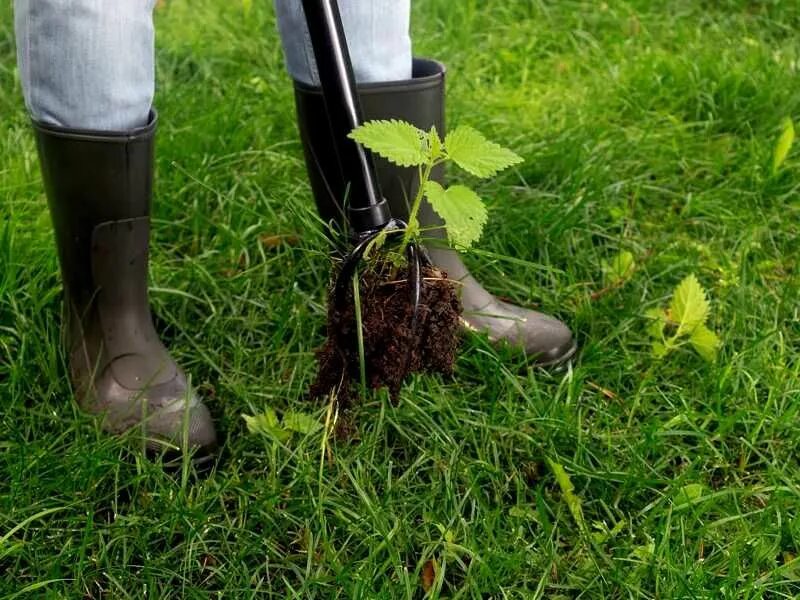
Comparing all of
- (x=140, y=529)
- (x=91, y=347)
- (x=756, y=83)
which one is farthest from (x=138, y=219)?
(x=756, y=83)

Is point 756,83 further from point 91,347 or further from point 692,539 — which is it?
point 91,347

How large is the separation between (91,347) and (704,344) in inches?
39.7

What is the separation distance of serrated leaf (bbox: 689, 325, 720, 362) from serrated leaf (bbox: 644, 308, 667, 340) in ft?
0.17

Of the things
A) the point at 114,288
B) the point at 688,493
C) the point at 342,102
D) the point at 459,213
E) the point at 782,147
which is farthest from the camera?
the point at 782,147

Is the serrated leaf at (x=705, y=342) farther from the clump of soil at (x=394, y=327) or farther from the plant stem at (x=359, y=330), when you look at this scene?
the plant stem at (x=359, y=330)

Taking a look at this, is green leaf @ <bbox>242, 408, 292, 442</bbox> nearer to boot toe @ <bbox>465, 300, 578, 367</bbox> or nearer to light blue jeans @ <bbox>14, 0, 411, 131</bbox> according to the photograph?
boot toe @ <bbox>465, 300, 578, 367</bbox>

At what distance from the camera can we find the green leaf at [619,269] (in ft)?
6.16

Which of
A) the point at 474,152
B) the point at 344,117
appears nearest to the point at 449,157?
the point at 474,152

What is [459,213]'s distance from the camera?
1158 mm

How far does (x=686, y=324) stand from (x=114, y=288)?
3.12 feet

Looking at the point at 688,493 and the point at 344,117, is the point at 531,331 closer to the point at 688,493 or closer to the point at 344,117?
the point at 688,493

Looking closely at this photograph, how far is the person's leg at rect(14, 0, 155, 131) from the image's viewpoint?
1.32 meters

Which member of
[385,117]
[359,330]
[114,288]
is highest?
[385,117]

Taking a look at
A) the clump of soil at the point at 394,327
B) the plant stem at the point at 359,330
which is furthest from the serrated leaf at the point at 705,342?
the plant stem at the point at 359,330
